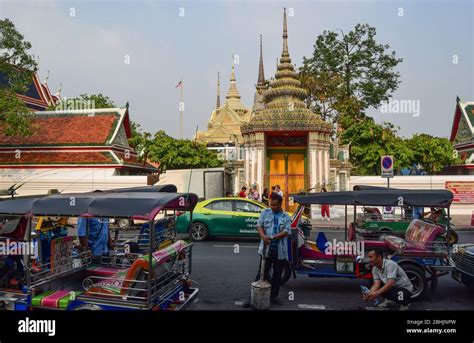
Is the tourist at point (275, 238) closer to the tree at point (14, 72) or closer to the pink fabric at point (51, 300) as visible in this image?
the pink fabric at point (51, 300)

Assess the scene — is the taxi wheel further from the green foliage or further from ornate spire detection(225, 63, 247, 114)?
ornate spire detection(225, 63, 247, 114)

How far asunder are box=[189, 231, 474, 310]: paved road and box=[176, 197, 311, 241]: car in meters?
2.34

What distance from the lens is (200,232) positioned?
12562 millimetres

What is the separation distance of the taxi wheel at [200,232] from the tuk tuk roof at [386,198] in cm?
569

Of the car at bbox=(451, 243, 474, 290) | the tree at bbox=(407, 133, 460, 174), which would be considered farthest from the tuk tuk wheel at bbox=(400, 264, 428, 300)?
the tree at bbox=(407, 133, 460, 174)

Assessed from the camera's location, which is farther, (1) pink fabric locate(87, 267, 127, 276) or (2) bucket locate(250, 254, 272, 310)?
(1) pink fabric locate(87, 267, 127, 276)

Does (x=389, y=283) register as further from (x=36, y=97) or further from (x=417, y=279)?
(x=36, y=97)

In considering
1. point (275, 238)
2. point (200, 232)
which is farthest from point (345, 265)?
point (200, 232)

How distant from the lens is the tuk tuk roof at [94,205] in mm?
5051

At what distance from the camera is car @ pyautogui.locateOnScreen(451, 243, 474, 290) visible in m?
6.67
